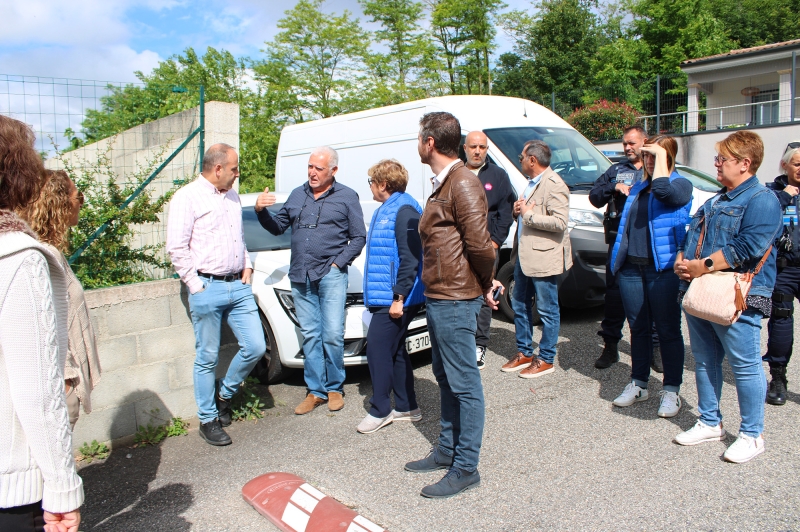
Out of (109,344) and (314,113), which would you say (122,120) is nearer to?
(109,344)

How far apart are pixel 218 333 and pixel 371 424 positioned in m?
1.25

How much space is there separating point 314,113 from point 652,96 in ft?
47.8

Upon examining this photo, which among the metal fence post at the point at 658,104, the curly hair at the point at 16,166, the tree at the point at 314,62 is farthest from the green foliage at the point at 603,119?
the curly hair at the point at 16,166

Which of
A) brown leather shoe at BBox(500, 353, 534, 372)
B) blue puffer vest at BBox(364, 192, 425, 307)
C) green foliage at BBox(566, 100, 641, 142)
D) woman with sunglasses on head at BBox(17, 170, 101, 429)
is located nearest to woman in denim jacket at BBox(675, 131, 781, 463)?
blue puffer vest at BBox(364, 192, 425, 307)

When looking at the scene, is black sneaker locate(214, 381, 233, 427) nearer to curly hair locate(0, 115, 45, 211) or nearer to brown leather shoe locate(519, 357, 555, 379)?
brown leather shoe locate(519, 357, 555, 379)

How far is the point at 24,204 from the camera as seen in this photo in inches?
72.7

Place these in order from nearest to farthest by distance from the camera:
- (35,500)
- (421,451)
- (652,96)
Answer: (35,500)
(421,451)
(652,96)

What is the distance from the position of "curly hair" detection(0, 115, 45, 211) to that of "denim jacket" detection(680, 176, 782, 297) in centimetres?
361

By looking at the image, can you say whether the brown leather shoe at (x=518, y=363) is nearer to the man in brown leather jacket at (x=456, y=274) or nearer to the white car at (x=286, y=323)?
the white car at (x=286, y=323)

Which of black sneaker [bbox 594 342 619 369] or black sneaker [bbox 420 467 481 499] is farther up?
black sneaker [bbox 594 342 619 369]

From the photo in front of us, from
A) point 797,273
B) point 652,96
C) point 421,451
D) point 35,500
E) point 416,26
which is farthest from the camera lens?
point 416,26

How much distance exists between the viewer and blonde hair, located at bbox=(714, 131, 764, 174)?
151 inches

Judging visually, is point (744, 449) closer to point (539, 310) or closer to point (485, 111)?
point (539, 310)

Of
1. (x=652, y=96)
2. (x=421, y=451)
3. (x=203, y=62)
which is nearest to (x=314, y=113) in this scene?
(x=203, y=62)
